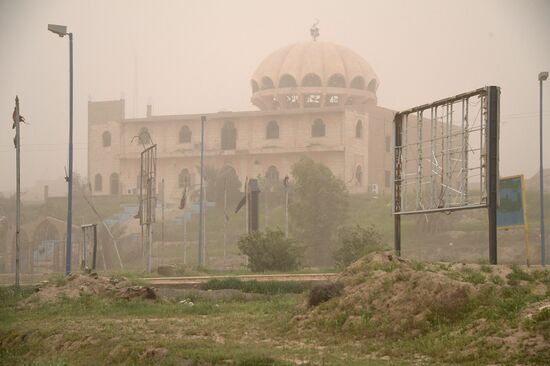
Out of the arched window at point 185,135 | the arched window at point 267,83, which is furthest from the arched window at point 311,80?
the arched window at point 185,135

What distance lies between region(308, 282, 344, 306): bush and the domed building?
60570mm

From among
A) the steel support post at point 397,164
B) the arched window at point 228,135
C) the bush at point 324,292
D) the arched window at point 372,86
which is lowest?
the bush at point 324,292

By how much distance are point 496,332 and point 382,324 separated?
7.78 feet

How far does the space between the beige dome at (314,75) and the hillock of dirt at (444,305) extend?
217 feet

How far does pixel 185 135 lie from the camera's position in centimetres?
8400

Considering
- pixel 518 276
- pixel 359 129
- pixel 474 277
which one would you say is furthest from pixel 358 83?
pixel 474 277

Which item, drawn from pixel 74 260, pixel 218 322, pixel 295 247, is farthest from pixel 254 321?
pixel 74 260

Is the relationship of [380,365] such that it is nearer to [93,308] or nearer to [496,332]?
[496,332]

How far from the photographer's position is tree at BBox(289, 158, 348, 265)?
59.1 meters

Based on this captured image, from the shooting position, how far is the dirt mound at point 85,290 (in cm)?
2317

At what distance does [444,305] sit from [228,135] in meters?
67.5

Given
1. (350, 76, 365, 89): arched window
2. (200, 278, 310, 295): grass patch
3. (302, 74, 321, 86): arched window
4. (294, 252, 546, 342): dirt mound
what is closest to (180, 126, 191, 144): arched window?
(302, 74, 321, 86): arched window

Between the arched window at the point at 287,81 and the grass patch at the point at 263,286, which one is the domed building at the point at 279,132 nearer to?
the arched window at the point at 287,81

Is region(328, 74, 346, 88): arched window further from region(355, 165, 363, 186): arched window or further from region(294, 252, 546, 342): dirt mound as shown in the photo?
region(294, 252, 546, 342): dirt mound
